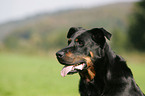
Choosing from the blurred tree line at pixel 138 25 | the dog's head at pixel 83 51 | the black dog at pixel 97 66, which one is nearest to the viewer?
the black dog at pixel 97 66

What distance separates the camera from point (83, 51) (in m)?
4.69

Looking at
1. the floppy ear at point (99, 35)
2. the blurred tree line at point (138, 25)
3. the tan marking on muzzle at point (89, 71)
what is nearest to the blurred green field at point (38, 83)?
the tan marking on muzzle at point (89, 71)

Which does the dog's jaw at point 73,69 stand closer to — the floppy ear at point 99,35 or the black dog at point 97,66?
the black dog at point 97,66

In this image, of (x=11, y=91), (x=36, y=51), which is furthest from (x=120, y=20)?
(x=11, y=91)

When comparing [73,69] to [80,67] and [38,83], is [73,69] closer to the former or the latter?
[80,67]

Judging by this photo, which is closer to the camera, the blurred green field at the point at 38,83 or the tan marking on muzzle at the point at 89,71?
the tan marking on muzzle at the point at 89,71

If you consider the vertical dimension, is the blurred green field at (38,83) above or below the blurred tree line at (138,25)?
below

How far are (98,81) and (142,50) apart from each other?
3784 cm

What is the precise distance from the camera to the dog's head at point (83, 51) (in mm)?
4523

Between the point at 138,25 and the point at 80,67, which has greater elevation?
the point at 138,25

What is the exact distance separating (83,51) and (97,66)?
16.9 inches

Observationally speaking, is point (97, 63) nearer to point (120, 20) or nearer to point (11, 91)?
point (11, 91)

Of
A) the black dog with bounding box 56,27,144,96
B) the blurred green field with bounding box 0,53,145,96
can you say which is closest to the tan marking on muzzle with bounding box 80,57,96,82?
the black dog with bounding box 56,27,144,96

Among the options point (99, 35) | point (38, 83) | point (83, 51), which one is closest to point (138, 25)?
point (38, 83)
